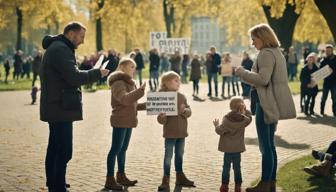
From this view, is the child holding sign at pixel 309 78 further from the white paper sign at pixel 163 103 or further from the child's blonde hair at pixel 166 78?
the white paper sign at pixel 163 103

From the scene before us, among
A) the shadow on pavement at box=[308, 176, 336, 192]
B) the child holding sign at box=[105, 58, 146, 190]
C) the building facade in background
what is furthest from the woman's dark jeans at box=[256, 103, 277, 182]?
the building facade in background

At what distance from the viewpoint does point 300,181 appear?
801 centimetres

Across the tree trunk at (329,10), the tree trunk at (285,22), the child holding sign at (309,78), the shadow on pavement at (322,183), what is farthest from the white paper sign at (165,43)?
the shadow on pavement at (322,183)

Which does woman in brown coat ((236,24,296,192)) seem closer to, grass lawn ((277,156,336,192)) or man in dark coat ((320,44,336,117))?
grass lawn ((277,156,336,192))

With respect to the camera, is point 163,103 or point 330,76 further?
point 330,76

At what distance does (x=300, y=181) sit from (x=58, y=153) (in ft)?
10.4

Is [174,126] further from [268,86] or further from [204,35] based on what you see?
[204,35]

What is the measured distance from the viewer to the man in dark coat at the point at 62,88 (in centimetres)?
681

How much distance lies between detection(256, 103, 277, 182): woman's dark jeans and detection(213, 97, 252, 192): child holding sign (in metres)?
0.17

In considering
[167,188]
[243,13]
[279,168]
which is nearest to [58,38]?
[167,188]

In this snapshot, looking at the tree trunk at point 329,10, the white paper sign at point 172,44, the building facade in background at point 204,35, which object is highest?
the building facade in background at point 204,35

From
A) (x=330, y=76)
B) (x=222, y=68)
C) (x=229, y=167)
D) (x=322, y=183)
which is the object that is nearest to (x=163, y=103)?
(x=229, y=167)

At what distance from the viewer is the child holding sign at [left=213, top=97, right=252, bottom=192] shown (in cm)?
732

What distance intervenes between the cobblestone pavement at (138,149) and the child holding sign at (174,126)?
0.23 metres
